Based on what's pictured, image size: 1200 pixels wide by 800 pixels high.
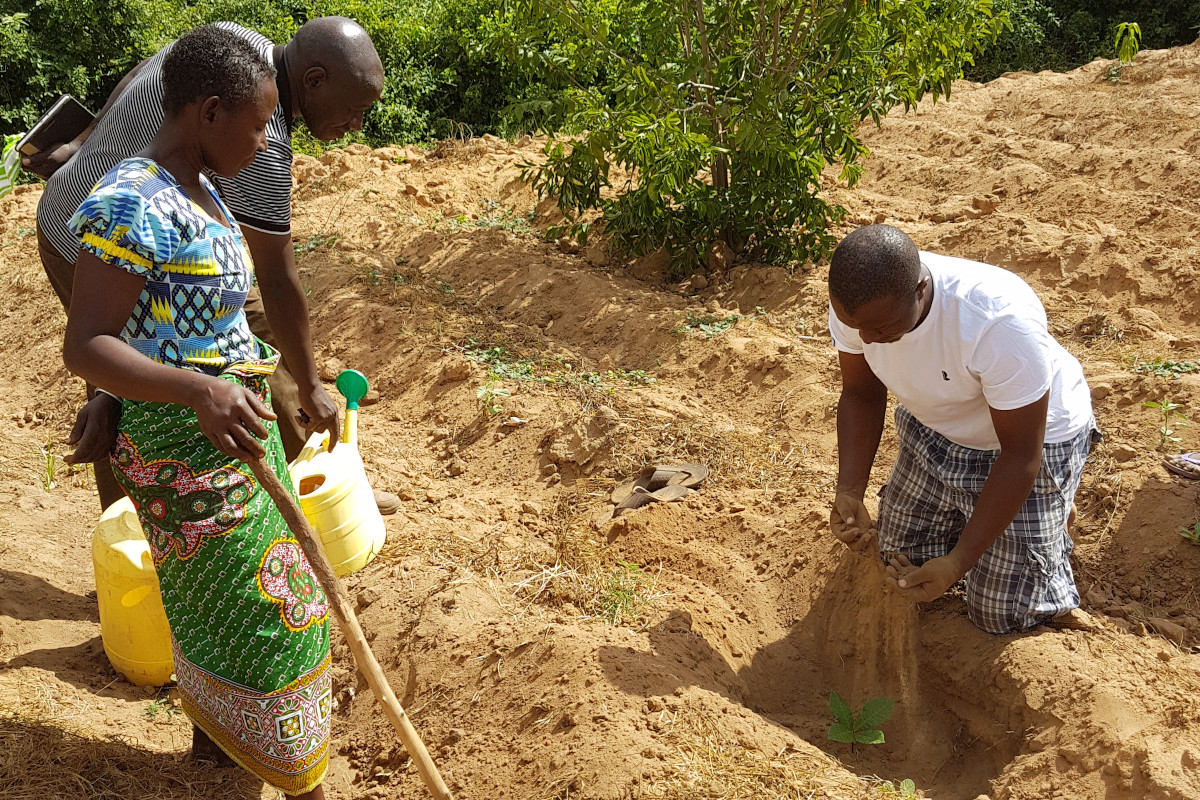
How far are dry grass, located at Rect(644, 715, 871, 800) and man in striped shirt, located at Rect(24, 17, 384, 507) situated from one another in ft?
4.20

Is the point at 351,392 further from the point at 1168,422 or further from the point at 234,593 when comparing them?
the point at 1168,422

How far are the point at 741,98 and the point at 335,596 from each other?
3.98 metres

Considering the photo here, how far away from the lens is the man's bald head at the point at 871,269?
2299mm

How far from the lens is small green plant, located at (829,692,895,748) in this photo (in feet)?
8.72

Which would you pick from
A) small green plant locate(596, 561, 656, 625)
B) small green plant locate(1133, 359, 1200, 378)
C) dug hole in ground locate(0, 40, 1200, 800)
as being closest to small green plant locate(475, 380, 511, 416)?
dug hole in ground locate(0, 40, 1200, 800)

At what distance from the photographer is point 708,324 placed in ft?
16.7

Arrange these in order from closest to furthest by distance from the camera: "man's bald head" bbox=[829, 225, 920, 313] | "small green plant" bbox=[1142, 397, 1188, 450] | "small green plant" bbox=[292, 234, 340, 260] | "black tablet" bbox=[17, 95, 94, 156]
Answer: "man's bald head" bbox=[829, 225, 920, 313], "black tablet" bbox=[17, 95, 94, 156], "small green plant" bbox=[1142, 397, 1188, 450], "small green plant" bbox=[292, 234, 340, 260]

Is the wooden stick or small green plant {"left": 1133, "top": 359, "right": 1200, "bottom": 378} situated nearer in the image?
the wooden stick

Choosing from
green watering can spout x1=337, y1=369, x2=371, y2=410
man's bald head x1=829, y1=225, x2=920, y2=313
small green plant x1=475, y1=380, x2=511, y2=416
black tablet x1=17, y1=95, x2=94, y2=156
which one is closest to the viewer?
man's bald head x1=829, y1=225, x2=920, y2=313

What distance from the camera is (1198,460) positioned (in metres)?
3.43

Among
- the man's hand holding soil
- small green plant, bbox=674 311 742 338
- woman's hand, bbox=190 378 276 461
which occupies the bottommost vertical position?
small green plant, bbox=674 311 742 338

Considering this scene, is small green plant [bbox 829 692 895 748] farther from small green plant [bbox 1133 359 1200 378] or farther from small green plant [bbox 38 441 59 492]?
small green plant [bbox 38 441 59 492]

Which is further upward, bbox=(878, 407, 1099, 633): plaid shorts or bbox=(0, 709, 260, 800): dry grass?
bbox=(878, 407, 1099, 633): plaid shorts

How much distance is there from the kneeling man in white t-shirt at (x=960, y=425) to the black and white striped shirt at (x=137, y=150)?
5.02 feet
